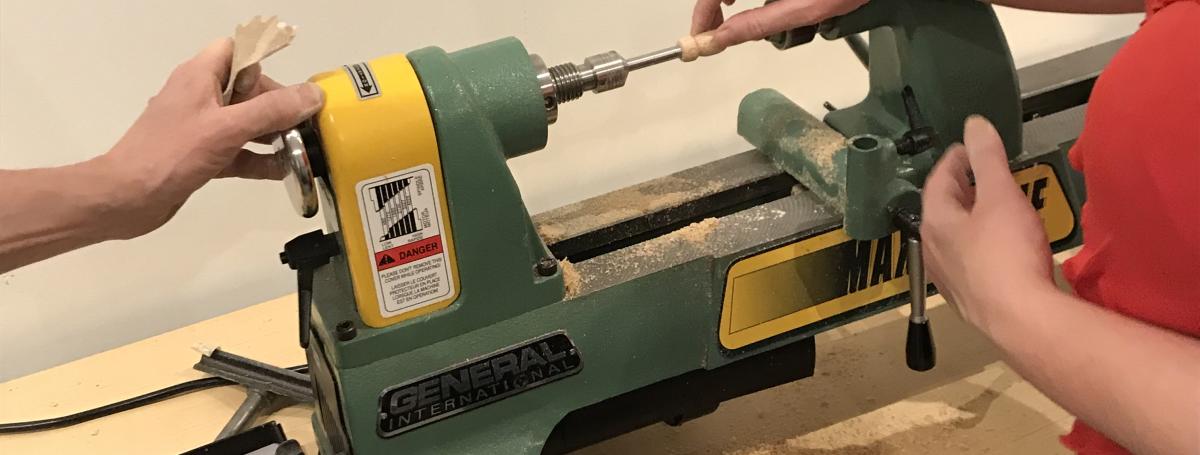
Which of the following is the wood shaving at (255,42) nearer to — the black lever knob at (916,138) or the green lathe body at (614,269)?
the green lathe body at (614,269)

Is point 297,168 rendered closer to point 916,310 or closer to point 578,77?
point 578,77

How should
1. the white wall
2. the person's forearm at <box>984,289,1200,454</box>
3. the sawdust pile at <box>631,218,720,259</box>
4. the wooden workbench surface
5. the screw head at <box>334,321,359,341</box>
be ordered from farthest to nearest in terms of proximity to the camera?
the white wall < the wooden workbench surface < the sawdust pile at <box>631,218,720,259</box> < the screw head at <box>334,321,359,341</box> < the person's forearm at <box>984,289,1200,454</box>

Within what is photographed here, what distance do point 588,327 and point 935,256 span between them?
30 centimetres

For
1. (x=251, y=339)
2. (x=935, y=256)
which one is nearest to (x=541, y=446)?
(x=935, y=256)

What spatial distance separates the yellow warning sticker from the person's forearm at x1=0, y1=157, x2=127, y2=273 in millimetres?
524

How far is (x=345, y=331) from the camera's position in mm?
801

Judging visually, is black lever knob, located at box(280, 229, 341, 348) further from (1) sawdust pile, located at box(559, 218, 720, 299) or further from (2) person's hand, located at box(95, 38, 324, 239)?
(1) sawdust pile, located at box(559, 218, 720, 299)

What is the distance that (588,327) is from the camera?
88 centimetres

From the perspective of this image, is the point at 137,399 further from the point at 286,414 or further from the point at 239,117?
the point at 239,117

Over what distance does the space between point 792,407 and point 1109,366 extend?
616 millimetres

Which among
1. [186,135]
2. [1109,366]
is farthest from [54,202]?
[1109,366]

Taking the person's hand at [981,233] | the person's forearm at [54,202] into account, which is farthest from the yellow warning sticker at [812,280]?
the person's forearm at [54,202]

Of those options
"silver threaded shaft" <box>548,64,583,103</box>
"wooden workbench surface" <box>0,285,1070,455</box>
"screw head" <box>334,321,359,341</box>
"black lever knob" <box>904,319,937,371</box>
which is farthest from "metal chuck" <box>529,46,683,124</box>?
"wooden workbench surface" <box>0,285,1070,455</box>

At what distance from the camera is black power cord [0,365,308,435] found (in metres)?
1.21
